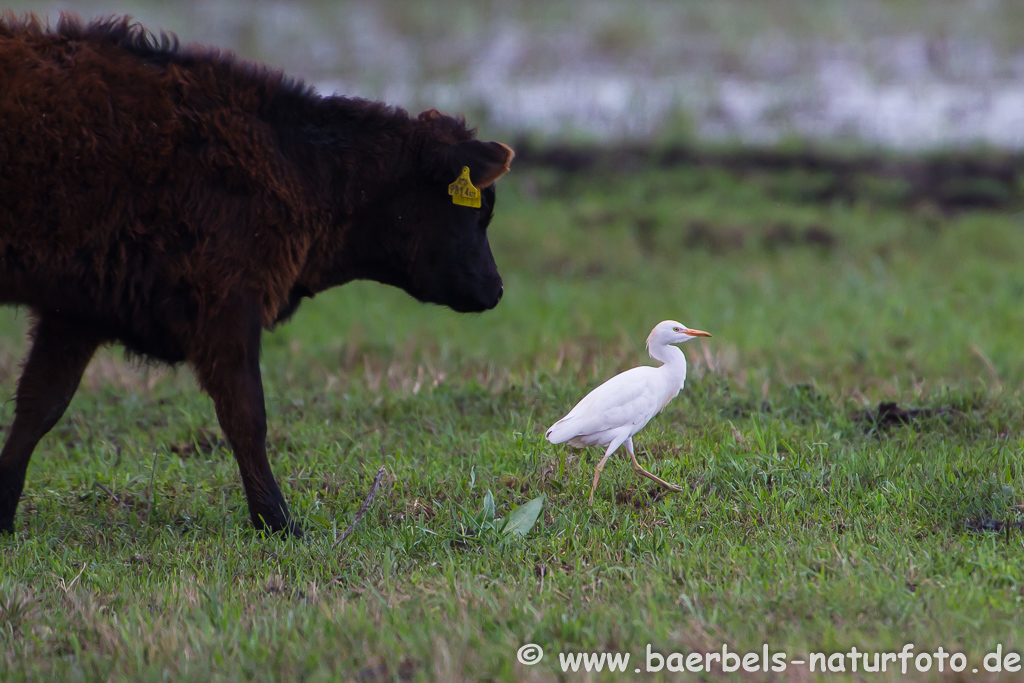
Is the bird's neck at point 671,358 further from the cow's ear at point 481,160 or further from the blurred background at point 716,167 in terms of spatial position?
the blurred background at point 716,167

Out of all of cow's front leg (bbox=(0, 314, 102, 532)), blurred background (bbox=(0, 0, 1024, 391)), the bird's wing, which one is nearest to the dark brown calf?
cow's front leg (bbox=(0, 314, 102, 532))

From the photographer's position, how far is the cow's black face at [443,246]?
4.63m

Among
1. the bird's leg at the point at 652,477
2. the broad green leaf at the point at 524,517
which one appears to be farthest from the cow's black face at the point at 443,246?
the broad green leaf at the point at 524,517

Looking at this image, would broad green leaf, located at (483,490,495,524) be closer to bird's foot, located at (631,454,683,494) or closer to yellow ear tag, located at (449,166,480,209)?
bird's foot, located at (631,454,683,494)

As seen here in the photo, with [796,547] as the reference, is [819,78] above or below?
above

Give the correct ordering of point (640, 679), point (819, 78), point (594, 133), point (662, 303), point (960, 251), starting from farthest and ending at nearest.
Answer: point (819, 78)
point (594, 133)
point (960, 251)
point (662, 303)
point (640, 679)

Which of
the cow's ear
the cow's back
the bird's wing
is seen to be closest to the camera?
the cow's back

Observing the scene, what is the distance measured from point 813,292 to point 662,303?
1275 millimetres

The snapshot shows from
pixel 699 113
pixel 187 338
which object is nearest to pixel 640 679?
pixel 187 338

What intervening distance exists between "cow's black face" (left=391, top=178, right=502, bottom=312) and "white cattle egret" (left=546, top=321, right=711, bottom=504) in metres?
0.84

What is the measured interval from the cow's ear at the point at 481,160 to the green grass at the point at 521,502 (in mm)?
1195

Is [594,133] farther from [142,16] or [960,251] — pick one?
[142,16]

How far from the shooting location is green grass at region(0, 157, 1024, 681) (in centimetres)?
323

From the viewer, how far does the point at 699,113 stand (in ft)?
46.2
